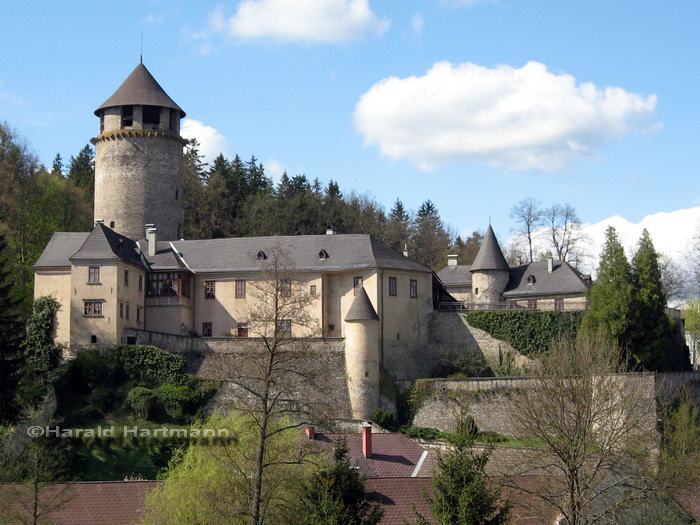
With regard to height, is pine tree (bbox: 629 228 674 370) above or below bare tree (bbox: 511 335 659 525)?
above

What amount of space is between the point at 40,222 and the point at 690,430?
3574 cm

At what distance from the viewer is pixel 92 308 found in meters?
49.1

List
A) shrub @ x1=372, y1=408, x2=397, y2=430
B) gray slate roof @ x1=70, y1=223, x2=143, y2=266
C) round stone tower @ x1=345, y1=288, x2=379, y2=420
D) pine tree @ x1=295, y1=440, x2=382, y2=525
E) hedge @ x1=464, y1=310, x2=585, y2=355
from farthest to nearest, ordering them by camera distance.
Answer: hedge @ x1=464, y1=310, x2=585, y2=355, gray slate roof @ x1=70, y1=223, x2=143, y2=266, round stone tower @ x1=345, y1=288, x2=379, y2=420, shrub @ x1=372, y1=408, x2=397, y2=430, pine tree @ x1=295, y1=440, x2=382, y2=525

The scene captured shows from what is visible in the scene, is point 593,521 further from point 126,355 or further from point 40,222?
point 40,222

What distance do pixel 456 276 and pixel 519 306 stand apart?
24.2 ft

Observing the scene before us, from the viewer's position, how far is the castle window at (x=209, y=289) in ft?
177

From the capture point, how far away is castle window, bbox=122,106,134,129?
59.6 meters

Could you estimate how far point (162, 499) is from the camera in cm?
3005

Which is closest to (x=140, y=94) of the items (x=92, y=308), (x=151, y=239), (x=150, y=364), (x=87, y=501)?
(x=151, y=239)

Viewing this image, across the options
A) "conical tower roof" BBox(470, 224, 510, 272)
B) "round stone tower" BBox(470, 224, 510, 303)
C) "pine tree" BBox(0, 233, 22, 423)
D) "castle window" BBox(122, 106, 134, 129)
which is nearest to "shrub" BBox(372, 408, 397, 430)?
"round stone tower" BBox(470, 224, 510, 303)

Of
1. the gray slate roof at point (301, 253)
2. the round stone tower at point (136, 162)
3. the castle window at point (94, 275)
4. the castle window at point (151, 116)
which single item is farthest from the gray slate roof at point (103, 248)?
the castle window at point (151, 116)

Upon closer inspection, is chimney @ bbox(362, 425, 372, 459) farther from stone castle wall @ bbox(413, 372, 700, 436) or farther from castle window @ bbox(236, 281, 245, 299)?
castle window @ bbox(236, 281, 245, 299)

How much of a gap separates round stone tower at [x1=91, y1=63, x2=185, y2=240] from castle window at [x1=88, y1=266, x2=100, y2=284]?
29.3 feet

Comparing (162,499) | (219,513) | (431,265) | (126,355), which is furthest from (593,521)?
(431,265)
